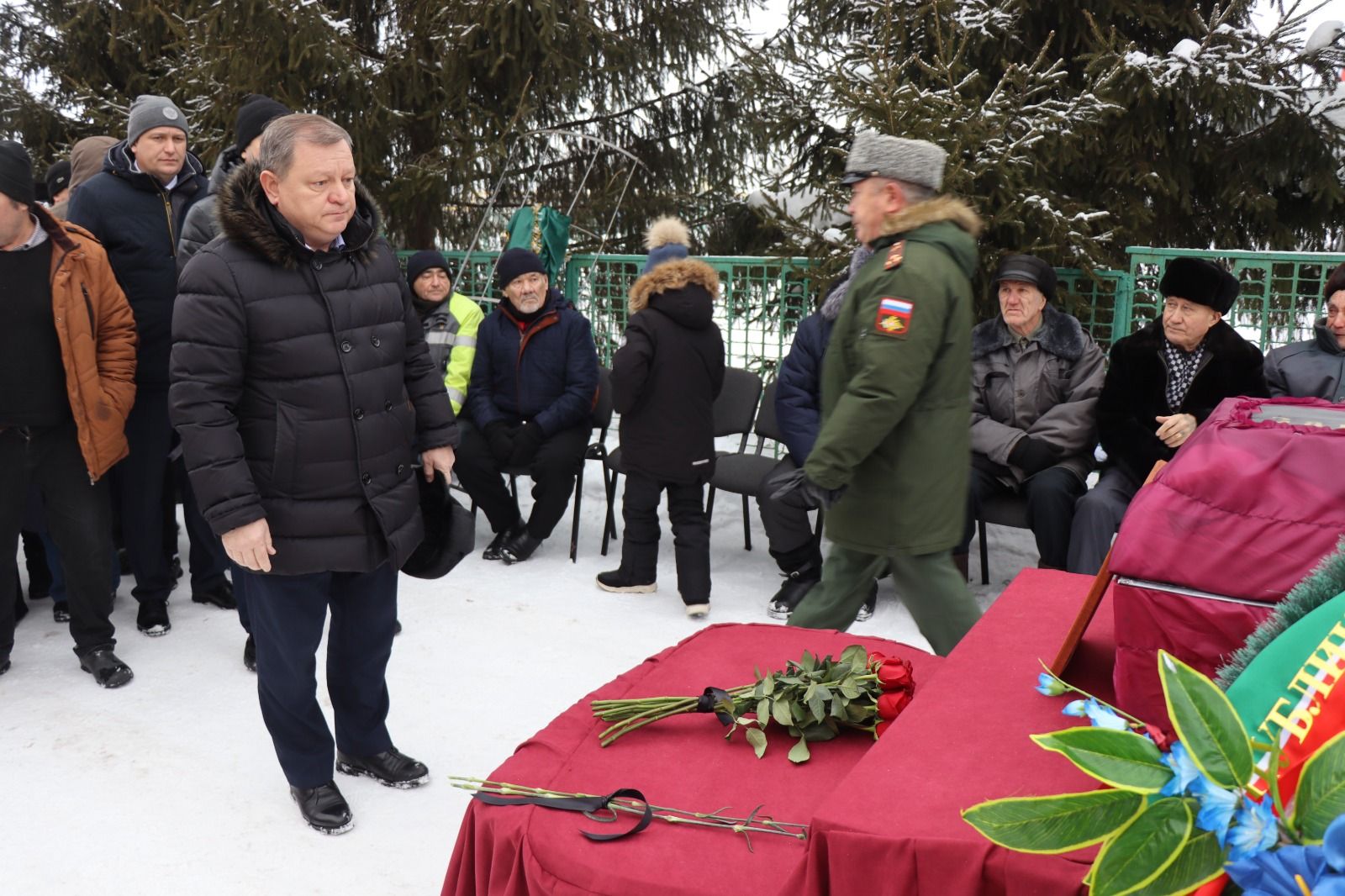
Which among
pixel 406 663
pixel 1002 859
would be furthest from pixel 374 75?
pixel 1002 859

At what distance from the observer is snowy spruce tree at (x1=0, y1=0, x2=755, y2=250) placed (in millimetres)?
7207

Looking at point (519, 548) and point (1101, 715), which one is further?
point (519, 548)

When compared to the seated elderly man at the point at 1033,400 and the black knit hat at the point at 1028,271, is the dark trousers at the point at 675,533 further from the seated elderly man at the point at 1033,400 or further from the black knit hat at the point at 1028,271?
the black knit hat at the point at 1028,271

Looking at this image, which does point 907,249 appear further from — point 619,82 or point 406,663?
point 619,82

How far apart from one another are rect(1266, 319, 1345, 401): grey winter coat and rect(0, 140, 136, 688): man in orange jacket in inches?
173

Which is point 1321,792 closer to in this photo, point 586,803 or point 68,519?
point 586,803

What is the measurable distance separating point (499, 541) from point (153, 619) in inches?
66.5

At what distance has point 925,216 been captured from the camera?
3.20 meters

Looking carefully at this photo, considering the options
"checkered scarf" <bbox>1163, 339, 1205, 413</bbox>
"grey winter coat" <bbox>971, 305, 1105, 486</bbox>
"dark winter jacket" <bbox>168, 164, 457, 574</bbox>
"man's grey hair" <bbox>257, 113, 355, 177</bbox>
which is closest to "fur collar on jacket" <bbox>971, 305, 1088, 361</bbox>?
"grey winter coat" <bbox>971, 305, 1105, 486</bbox>

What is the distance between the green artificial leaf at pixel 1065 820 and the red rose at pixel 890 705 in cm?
108

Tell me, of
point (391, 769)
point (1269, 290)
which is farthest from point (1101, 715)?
point (1269, 290)

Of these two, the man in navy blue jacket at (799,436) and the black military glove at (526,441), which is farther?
the black military glove at (526,441)

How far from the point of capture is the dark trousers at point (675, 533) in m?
4.88

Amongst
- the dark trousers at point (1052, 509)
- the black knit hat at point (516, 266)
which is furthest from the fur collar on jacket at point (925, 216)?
the black knit hat at point (516, 266)
